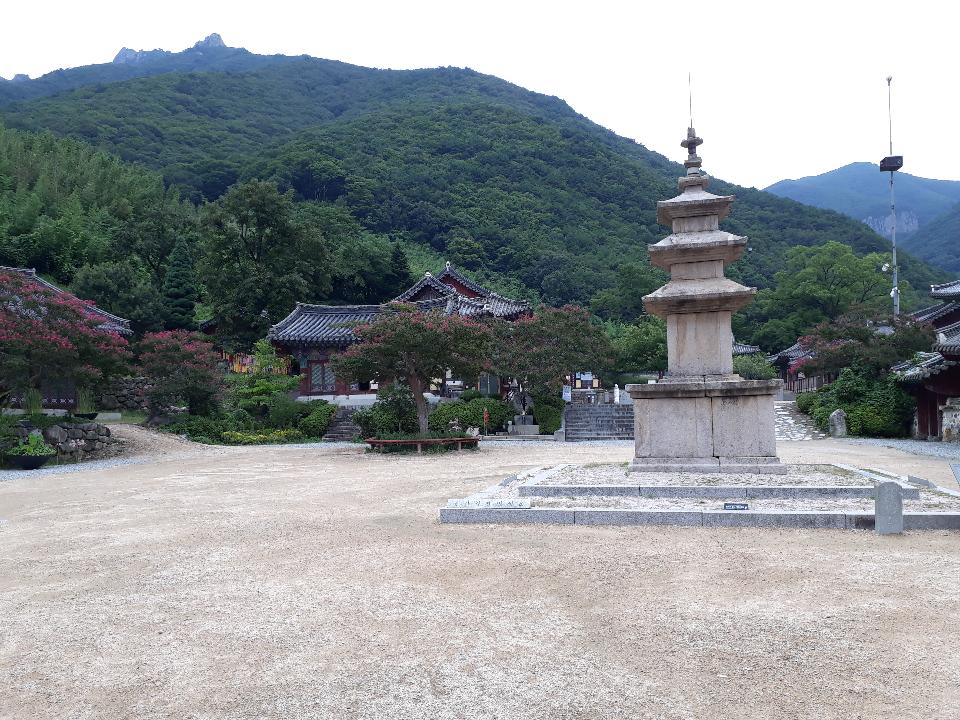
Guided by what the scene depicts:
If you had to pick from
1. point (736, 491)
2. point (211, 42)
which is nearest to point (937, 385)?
point (736, 491)

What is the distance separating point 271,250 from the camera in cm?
4044

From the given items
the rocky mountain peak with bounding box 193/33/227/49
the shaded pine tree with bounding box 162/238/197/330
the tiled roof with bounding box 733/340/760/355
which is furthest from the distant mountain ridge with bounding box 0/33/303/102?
the tiled roof with bounding box 733/340/760/355

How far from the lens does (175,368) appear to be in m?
25.1

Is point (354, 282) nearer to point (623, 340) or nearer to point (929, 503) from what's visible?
point (623, 340)

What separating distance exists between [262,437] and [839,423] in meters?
23.1

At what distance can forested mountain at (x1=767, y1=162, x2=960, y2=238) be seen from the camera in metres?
130

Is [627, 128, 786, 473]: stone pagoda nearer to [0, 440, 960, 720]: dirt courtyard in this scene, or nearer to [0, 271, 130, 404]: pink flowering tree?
[0, 440, 960, 720]: dirt courtyard

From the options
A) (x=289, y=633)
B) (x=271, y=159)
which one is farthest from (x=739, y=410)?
(x=271, y=159)

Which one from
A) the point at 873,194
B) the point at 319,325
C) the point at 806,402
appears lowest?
the point at 806,402

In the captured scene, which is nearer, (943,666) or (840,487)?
(943,666)

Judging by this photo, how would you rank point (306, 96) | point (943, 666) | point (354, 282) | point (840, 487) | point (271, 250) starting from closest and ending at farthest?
point (943, 666) < point (840, 487) < point (271, 250) < point (354, 282) < point (306, 96)

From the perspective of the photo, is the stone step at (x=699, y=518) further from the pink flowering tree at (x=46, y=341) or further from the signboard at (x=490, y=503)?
the pink flowering tree at (x=46, y=341)

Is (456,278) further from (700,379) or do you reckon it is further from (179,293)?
(700,379)

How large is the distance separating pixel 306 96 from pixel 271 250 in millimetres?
90500
